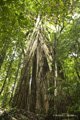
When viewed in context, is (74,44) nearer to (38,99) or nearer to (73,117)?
(38,99)

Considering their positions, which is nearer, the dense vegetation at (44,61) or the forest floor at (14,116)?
the forest floor at (14,116)

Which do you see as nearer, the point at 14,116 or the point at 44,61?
the point at 14,116

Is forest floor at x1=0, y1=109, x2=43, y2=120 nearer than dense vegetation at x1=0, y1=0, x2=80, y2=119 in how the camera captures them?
Yes

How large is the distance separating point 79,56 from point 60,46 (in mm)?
1331

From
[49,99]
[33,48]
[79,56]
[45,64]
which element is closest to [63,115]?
[49,99]

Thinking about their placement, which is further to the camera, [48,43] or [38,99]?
[48,43]

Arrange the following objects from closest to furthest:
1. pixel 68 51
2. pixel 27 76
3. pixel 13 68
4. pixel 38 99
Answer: pixel 38 99 < pixel 27 76 < pixel 68 51 < pixel 13 68

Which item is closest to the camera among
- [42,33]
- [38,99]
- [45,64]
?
[38,99]

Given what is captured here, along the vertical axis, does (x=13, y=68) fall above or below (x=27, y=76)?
above

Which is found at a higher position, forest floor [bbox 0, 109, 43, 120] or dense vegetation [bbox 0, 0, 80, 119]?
dense vegetation [bbox 0, 0, 80, 119]

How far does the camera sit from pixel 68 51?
5.65 meters

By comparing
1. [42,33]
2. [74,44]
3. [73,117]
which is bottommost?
[73,117]

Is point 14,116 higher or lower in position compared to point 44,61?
lower

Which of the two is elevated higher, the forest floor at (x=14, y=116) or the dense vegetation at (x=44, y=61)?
the dense vegetation at (x=44, y=61)
